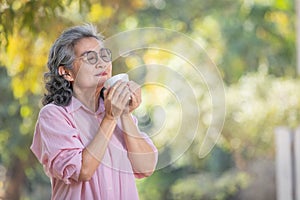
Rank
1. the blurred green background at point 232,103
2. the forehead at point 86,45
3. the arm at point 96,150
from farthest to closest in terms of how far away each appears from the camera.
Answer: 1. the blurred green background at point 232,103
2. the forehead at point 86,45
3. the arm at point 96,150

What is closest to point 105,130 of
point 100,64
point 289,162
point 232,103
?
point 100,64

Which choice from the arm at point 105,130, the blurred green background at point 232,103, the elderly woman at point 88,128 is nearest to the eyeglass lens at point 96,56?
the elderly woman at point 88,128

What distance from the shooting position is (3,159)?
737cm

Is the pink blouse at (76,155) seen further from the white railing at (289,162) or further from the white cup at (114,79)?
the white railing at (289,162)

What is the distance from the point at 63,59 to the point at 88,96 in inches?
3.8

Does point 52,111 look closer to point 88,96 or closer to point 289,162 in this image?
point 88,96

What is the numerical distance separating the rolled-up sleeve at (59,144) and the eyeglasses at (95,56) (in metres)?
0.12

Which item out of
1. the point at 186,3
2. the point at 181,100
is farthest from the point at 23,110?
the point at 181,100

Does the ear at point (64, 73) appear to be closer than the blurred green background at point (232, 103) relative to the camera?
Yes

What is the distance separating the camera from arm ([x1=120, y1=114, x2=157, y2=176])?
1.84 meters

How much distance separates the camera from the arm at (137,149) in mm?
1839

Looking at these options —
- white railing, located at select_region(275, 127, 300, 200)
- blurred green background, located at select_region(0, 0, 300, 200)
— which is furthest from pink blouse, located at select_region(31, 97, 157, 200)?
blurred green background, located at select_region(0, 0, 300, 200)

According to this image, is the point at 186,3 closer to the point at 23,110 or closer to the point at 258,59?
the point at 258,59

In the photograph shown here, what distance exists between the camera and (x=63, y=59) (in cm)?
188
